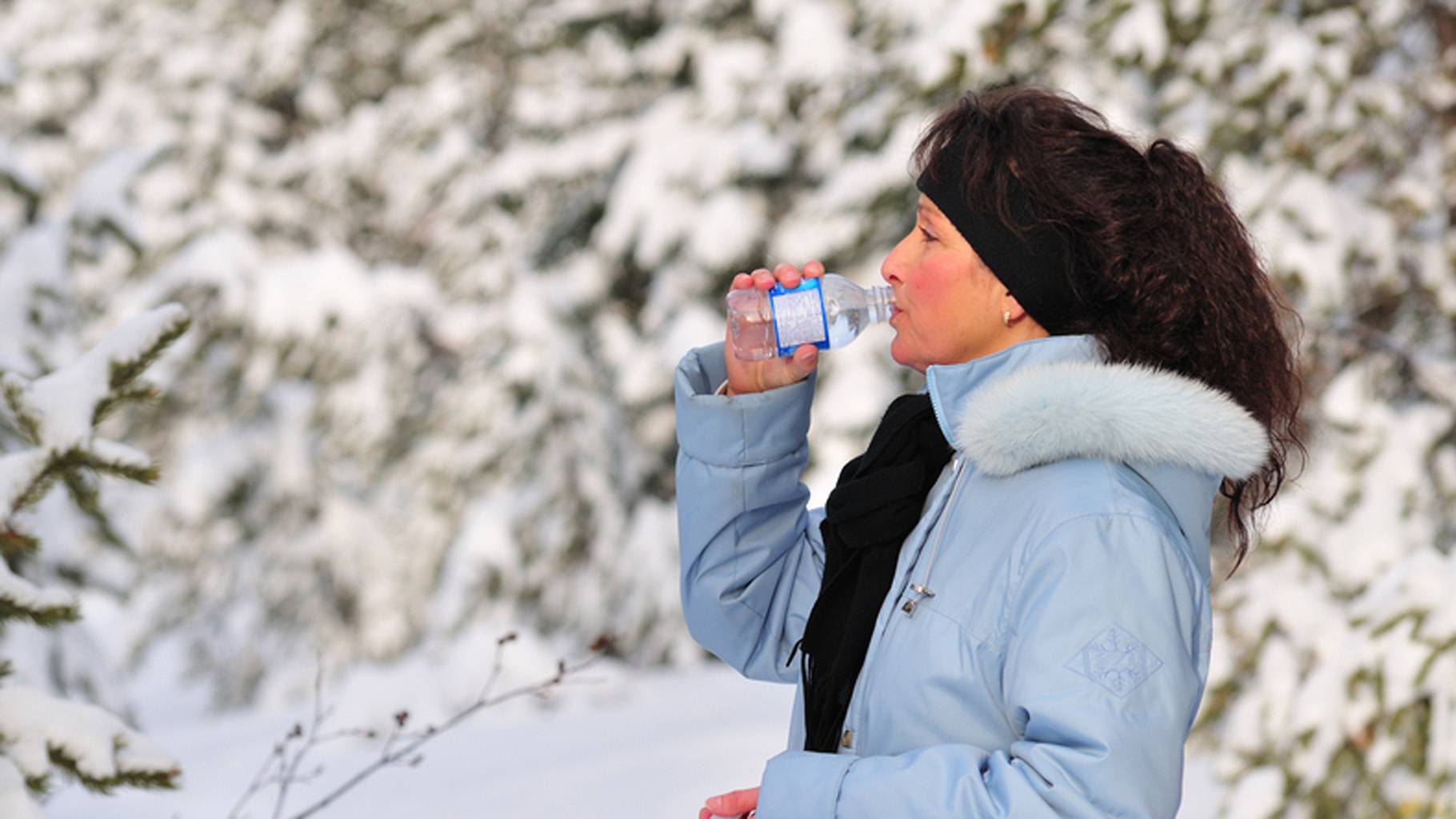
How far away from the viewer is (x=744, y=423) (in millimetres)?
1968

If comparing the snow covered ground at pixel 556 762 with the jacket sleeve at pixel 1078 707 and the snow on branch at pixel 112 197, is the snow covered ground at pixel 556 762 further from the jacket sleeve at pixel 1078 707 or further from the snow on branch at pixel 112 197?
the jacket sleeve at pixel 1078 707

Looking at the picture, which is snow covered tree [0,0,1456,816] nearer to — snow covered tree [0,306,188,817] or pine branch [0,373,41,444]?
snow covered tree [0,306,188,817]

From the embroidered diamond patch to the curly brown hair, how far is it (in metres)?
0.39

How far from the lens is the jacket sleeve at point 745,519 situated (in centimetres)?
198

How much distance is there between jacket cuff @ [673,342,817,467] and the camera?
196 cm

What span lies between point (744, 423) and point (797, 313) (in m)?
0.18

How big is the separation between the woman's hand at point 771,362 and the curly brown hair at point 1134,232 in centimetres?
23

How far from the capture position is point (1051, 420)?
159 cm

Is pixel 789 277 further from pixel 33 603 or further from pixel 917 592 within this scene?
pixel 33 603

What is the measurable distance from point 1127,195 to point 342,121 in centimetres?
1017

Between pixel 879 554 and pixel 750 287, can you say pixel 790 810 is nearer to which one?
pixel 879 554

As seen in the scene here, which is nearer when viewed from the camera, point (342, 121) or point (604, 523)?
point (604, 523)

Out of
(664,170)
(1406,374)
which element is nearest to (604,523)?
(664,170)

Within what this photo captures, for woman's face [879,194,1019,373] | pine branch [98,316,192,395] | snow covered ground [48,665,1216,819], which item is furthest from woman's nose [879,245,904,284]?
snow covered ground [48,665,1216,819]
